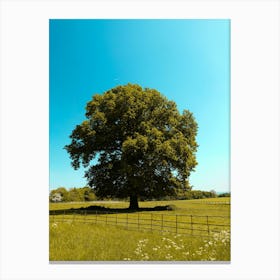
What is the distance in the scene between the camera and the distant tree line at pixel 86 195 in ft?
23.3

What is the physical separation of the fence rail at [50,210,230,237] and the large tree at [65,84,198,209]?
6.57 feet

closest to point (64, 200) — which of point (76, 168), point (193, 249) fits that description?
point (76, 168)

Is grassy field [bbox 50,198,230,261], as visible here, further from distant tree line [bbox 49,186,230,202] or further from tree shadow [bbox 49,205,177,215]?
tree shadow [bbox 49,205,177,215]

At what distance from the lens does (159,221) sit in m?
8.30

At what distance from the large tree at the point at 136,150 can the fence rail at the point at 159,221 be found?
6.57ft

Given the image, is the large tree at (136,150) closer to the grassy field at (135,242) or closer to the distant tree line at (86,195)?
the distant tree line at (86,195)

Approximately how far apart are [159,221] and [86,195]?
241 cm

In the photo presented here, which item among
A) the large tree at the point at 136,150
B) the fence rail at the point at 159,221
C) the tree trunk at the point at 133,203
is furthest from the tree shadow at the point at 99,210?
the large tree at the point at 136,150

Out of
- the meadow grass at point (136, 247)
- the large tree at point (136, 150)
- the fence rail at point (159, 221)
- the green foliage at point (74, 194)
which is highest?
the large tree at point (136, 150)

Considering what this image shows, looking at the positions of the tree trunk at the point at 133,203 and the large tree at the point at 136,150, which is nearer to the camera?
the tree trunk at the point at 133,203
